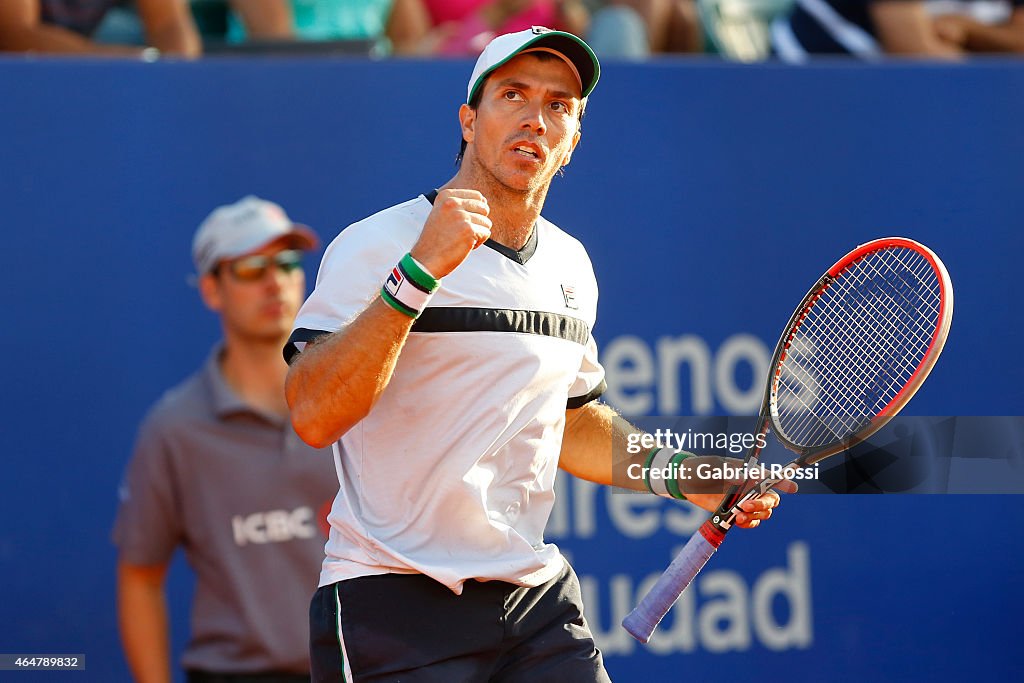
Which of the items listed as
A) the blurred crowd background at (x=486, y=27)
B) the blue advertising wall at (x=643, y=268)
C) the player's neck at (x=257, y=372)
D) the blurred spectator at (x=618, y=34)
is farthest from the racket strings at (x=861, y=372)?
the blurred crowd background at (x=486, y=27)

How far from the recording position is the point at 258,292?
157 inches

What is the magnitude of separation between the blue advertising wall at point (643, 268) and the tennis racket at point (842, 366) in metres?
0.60

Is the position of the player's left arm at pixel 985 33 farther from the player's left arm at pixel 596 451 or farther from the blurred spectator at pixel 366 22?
the player's left arm at pixel 596 451

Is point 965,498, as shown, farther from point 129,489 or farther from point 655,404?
point 129,489

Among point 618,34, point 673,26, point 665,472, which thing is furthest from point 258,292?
point 673,26

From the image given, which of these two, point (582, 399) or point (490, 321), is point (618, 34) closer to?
point (582, 399)

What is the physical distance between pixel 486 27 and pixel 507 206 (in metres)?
2.77

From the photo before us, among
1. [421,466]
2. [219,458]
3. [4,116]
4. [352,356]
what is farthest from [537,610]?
[4,116]

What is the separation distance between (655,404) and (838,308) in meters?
0.87

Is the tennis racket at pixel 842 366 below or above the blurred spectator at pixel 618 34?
below

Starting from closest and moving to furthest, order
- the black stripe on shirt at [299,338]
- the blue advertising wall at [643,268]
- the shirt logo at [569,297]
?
the black stripe on shirt at [299,338]
the shirt logo at [569,297]
the blue advertising wall at [643,268]

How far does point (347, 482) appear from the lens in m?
2.68

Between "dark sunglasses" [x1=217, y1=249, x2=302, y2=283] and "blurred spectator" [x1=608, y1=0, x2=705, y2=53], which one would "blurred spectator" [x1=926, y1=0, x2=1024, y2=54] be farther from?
"dark sunglasses" [x1=217, y1=249, x2=302, y2=283]

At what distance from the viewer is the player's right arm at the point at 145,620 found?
3797 mm
